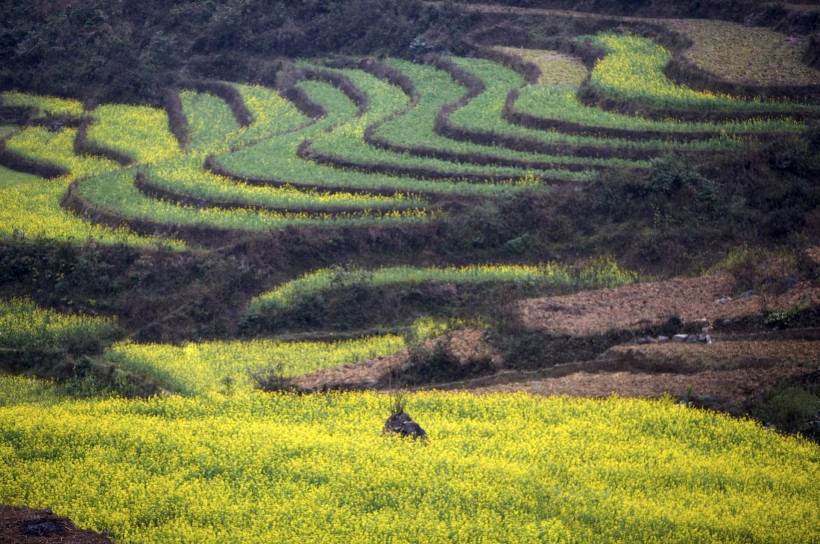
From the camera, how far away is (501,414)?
16.5 m

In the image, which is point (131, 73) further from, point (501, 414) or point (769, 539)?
point (769, 539)

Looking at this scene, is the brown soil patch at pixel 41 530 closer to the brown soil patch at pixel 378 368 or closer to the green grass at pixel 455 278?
the brown soil patch at pixel 378 368

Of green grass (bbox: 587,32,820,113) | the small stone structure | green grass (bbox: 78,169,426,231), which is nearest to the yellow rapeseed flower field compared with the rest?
the small stone structure

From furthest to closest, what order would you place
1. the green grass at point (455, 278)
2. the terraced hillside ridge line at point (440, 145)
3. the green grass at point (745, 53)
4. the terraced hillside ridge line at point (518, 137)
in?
the green grass at point (745, 53)
the terraced hillside ridge line at point (440, 145)
the terraced hillside ridge line at point (518, 137)
the green grass at point (455, 278)

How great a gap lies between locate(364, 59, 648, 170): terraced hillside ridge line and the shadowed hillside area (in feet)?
0.50

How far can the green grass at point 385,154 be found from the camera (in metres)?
28.8

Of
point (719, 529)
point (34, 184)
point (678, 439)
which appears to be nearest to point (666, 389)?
point (678, 439)

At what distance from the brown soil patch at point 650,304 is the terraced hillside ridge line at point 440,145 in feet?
22.1

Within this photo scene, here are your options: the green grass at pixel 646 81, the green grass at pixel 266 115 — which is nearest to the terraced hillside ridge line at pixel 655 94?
the green grass at pixel 646 81

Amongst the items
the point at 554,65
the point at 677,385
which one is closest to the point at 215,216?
the point at 677,385

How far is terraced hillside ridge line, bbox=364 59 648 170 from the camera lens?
2922cm

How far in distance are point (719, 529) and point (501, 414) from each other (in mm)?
5222

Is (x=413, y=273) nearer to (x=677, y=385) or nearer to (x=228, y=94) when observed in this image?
(x=677, y=385)

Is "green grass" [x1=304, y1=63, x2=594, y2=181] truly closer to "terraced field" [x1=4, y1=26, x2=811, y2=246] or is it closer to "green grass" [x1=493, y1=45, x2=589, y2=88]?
"terraced field" [x1=4, y1=26, x2=811, y2=246]
